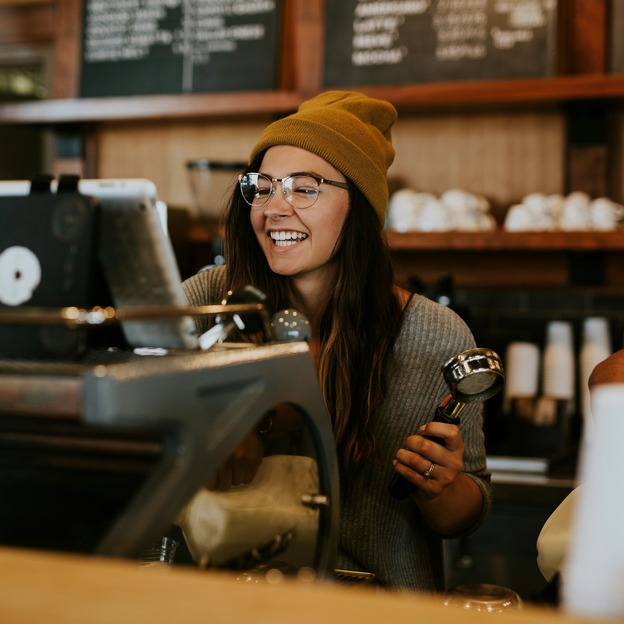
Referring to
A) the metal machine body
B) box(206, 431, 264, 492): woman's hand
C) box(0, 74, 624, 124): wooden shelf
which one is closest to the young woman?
box(206, 431, 264, 492): woman's hand

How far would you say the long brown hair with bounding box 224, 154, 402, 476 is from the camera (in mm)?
1563

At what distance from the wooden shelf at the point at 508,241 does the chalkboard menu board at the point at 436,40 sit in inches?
22.2

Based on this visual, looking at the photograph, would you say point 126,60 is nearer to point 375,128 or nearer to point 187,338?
point 375,128

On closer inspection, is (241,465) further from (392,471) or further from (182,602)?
(392,471)

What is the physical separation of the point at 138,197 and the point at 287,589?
18.7 inches

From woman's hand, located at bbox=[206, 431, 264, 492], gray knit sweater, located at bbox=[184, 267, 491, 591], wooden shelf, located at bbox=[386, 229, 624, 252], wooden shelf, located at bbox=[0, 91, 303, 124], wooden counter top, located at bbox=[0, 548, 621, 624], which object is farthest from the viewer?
wooden shelf, located at bbox=[0, 91, 303, 124]

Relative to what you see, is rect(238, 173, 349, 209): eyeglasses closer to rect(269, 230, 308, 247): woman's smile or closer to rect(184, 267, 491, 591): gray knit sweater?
rect(269, 230, 308, 247): woman's smile

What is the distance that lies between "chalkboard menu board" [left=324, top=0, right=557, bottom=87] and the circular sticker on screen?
2.22 m

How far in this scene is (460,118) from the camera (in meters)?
3.04

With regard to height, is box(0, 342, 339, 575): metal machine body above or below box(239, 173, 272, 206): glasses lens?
below

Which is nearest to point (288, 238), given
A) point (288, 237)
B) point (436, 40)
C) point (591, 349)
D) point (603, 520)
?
point (288, 237)

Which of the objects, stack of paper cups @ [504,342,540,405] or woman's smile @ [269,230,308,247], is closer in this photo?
woman's smile @ [269,230,308,247]

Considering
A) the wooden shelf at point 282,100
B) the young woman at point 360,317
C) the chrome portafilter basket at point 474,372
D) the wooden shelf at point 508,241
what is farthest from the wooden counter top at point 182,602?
the wooden shelf at point 282,100

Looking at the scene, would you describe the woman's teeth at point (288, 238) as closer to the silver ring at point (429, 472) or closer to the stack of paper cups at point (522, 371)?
the silver ring at point (429, 472)
